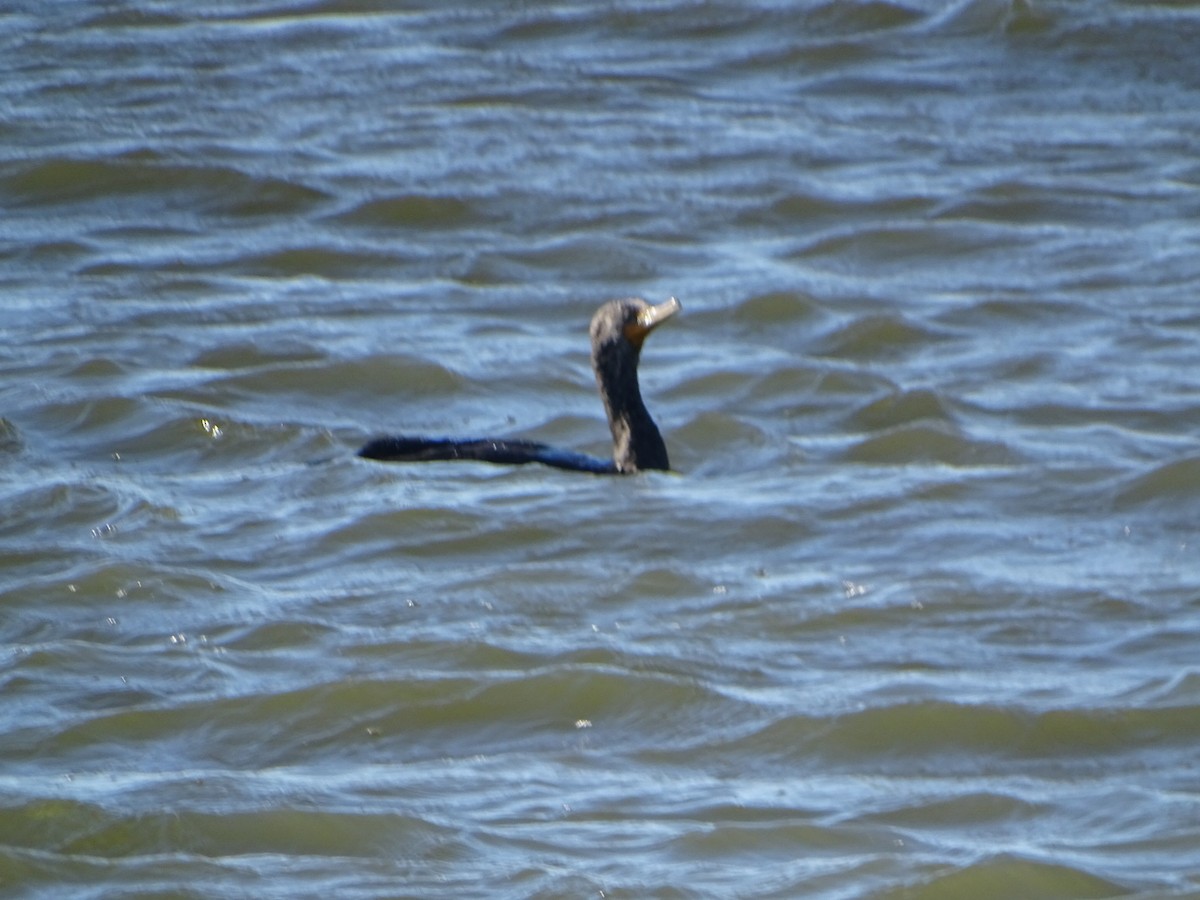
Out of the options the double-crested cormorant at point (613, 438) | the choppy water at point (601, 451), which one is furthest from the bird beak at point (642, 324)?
the choppy water at point (601, 451)

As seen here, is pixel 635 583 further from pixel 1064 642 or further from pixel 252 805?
pixel 252 805

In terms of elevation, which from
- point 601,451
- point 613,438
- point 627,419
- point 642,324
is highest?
point 642,324

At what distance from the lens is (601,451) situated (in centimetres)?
916

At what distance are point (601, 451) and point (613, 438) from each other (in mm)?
497

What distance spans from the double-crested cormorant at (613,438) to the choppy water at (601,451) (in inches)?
5.9

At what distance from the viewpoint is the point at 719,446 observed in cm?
893

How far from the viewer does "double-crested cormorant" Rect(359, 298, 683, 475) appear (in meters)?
8.23

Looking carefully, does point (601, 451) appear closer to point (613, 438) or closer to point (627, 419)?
point (613, 438)

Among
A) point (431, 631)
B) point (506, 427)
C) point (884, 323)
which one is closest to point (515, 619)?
point (431, 631)

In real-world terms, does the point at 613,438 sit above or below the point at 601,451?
above

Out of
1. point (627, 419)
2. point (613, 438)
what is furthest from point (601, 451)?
point (627, 419)

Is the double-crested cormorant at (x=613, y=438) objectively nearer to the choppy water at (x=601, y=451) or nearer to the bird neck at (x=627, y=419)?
the bird neck at (x=627, y=419)

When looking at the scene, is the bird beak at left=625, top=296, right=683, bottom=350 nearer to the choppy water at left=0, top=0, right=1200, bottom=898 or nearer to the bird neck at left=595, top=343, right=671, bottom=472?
the bird neck at left=595, top=343, right=671, bottom=472

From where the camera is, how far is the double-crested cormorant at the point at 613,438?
27.0ft
